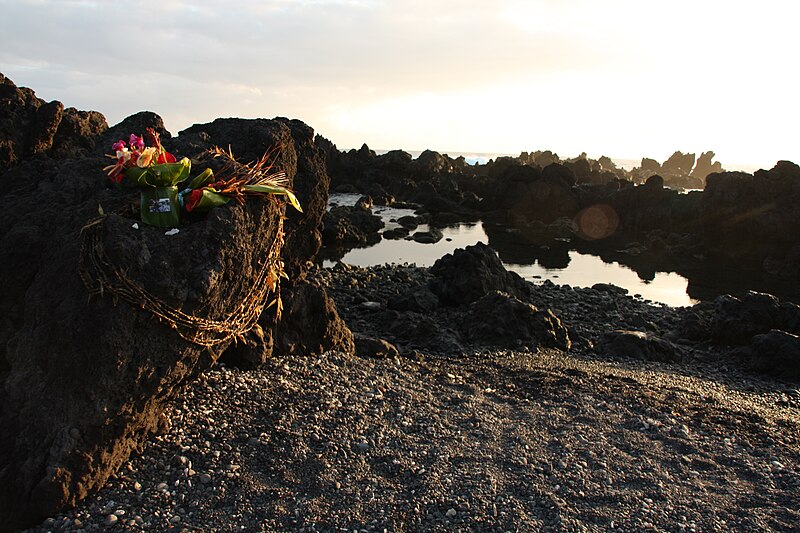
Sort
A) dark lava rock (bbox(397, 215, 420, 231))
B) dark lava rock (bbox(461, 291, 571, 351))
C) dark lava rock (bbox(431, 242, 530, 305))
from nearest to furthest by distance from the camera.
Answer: dark lava rock (bbox(461, 291, 571, 351)) < dark lava rock (bbox(431, 242, 530, 305)) < dark lava rock (bbox(397, 215, 420, 231))

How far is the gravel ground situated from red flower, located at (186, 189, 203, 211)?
2.22 meters

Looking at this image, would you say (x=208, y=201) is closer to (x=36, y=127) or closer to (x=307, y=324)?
(x=307, y=324)

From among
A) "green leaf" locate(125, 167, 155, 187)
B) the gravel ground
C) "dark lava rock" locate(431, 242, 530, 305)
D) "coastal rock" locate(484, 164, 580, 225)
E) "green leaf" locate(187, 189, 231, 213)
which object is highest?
"coastal rock" locate(484, 164, 580, 225)

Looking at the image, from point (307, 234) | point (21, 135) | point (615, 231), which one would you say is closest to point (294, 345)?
point (307, 234)

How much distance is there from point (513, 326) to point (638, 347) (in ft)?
10.2

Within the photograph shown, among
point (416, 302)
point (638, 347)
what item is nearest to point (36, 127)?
point (416, 302)

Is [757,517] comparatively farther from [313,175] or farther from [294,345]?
[313,175]

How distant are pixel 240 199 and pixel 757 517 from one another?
6.45m

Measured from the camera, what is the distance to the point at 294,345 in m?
8.80

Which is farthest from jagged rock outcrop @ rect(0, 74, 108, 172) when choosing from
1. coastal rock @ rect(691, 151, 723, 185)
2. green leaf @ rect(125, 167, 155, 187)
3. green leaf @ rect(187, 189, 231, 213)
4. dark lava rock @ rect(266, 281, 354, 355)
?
coastal rock @ rect(691, 151, 723, 185)

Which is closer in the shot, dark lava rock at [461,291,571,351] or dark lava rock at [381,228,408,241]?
dark lava rock at [461,291,571,351]

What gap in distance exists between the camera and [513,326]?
13.5 m

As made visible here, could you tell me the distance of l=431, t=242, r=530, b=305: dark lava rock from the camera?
672 inches

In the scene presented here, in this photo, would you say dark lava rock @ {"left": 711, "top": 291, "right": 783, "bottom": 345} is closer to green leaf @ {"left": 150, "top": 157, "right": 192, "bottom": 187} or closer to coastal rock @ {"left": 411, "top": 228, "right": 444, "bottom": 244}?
green leaf @ {"left": 150, "top": 157, "right": 192, "bottom": 187}
